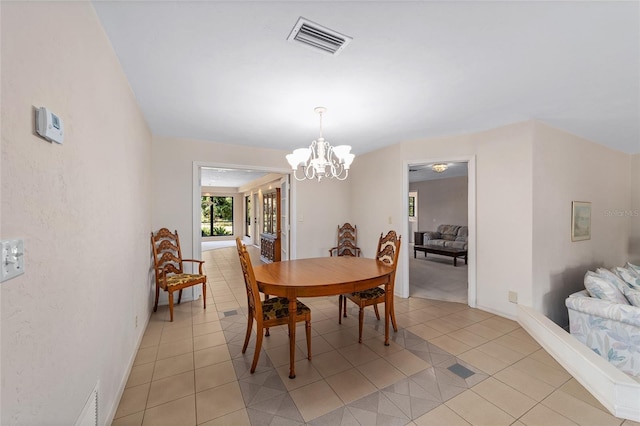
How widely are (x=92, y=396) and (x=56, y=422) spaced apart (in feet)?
1.34

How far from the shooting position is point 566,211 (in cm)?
337

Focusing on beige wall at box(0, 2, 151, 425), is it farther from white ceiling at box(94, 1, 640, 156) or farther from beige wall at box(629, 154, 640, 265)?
beige wall at box(629, 154, 640, 265)

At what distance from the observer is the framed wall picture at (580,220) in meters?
3.46

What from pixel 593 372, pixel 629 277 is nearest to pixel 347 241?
pixel 593 372

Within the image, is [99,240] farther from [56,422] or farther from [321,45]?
[321,45]

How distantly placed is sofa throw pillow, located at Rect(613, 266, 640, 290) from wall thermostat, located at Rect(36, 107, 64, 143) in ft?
16.3

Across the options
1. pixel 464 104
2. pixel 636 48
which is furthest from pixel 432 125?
pixel 636 48

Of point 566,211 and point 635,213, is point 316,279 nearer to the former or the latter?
point 566,211

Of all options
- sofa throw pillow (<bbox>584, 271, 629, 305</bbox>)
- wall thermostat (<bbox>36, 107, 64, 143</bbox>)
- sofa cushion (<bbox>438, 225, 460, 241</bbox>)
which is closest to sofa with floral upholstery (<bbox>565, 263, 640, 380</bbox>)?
sofa throw pillow (<bbox>584, 271, 629, 305</bbox>)

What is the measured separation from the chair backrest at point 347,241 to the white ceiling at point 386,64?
2167 millimetres

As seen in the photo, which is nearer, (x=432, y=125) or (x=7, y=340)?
(x=7, y=340)

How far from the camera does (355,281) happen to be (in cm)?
224

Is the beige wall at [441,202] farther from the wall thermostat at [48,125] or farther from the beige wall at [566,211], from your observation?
the wall thermostat at [48,125]

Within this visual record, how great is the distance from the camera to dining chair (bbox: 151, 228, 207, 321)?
3.22 m
